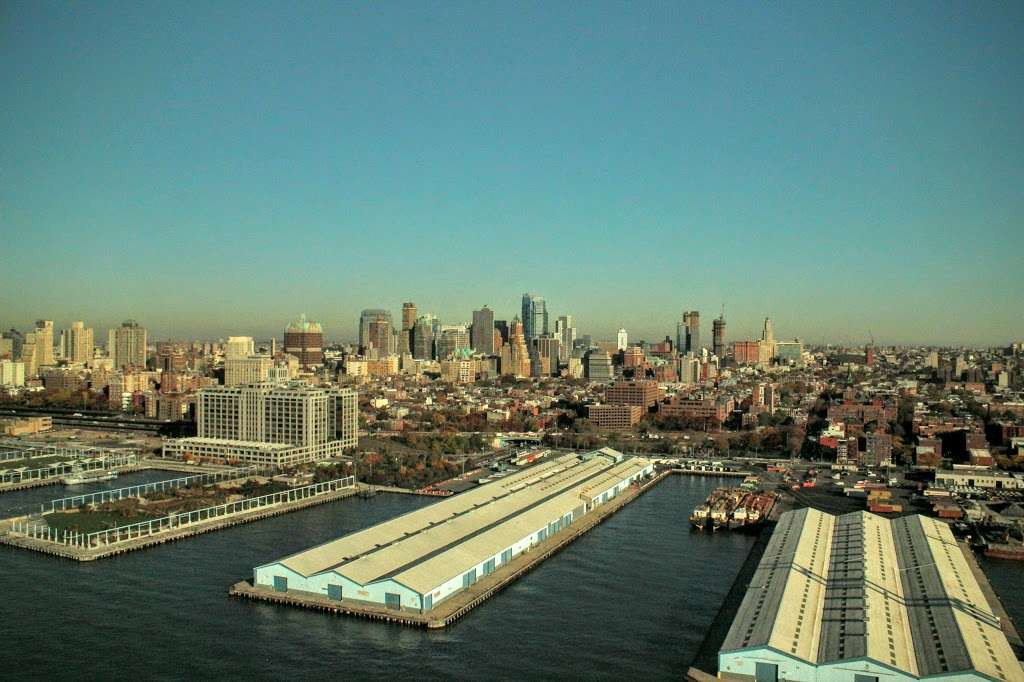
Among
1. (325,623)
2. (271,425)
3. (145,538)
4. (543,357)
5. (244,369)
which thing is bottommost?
(325,623)

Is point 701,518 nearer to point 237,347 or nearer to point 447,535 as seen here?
point 447,535

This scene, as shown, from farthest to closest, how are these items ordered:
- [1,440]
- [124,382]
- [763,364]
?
[763,364] → [124,382] → [1,440]

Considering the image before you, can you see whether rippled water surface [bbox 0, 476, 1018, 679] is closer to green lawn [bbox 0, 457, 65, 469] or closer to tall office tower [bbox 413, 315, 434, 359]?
green lawn [bbox 0, 457, 65, 469]

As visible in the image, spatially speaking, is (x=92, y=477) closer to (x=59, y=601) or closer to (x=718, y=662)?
(x=59, y=601)

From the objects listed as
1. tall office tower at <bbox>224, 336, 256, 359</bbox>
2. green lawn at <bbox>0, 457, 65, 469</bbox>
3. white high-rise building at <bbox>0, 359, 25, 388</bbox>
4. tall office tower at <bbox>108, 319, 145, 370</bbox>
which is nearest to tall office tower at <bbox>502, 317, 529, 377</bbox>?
tall office tower at <bbox>224, 336, 256, 359</bbox>

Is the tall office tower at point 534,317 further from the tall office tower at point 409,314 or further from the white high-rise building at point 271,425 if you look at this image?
the white high-rise building at point 271,425

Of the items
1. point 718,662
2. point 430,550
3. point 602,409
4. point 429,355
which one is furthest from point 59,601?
point 429,355

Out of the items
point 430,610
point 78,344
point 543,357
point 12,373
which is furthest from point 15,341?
point 430,610
